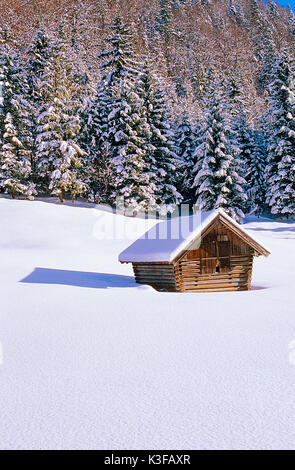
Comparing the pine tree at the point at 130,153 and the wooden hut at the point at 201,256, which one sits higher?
the pine tree at the point at 130,153

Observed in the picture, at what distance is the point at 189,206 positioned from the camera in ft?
152

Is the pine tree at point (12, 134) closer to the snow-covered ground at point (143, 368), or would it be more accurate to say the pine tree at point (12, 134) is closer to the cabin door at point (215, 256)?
the snow-covered ground at point (143, 368)

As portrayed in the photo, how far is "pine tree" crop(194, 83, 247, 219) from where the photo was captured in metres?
39.5

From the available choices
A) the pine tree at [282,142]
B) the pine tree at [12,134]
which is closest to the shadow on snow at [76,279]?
the pine tree at [12,134]

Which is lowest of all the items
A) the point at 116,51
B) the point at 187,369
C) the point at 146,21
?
the point at 187,369

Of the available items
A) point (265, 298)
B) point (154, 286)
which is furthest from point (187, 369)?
point (154, 286)

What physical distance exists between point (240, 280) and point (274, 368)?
997cm

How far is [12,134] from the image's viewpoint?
40.5 m

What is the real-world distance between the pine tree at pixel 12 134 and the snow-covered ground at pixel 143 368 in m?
27.2

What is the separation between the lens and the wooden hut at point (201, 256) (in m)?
15.3

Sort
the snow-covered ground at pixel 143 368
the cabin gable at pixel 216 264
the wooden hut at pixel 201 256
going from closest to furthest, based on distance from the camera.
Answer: the snow-covered ground at pixel 143 368
the wooden hut at pixel 201 256
the cabin gable at pixel 216 264

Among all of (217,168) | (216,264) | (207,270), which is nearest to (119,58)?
(217,168)

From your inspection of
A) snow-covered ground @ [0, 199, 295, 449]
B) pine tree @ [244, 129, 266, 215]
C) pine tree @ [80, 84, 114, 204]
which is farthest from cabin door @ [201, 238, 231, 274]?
pine tree @ [244, 129, 266, 215]

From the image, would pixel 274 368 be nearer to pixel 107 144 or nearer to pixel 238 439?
pixel 238 439
